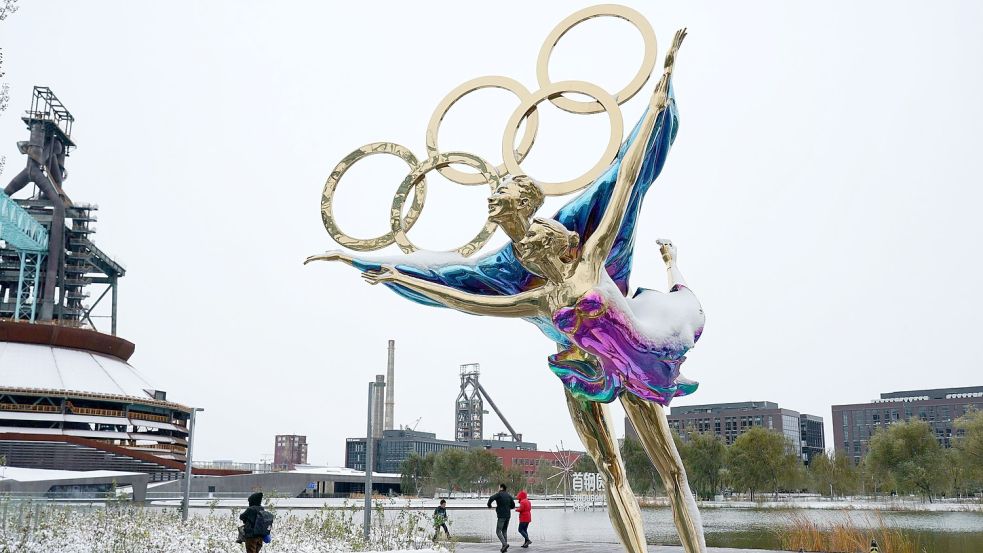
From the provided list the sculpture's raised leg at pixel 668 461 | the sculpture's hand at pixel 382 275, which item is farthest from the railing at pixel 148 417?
the sculpture's raised leg at pixel 668 461

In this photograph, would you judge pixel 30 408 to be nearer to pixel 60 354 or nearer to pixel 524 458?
pixel 60 354

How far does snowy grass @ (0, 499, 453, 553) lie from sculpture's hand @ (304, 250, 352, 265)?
8.62m

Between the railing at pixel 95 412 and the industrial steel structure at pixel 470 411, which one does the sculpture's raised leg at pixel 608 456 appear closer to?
the railing at pixel 95 412

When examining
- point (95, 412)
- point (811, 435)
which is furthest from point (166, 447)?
point (811, 435)

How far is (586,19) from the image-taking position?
31.0 feet

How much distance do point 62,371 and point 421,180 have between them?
2597 inches

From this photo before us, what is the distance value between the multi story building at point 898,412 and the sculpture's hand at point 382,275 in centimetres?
12704

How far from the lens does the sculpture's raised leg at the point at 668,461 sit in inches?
337

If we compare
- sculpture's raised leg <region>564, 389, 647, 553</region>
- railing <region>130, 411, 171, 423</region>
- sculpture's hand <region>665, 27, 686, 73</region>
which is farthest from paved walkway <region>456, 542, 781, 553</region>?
railing <region>130, 411, 171, 423</region>

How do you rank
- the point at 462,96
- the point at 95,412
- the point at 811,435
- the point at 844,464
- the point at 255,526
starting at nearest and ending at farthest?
the point at 462,96 < the point at 255,526 < the point at 95,412 < the point at 844,464 < the point at 811,435

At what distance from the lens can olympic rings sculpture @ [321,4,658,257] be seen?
912 centimetres

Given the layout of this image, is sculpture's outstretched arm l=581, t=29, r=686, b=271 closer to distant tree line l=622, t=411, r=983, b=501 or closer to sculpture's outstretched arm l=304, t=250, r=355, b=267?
sculpture's outstretched arm l=304, t=250, r=355, b=267

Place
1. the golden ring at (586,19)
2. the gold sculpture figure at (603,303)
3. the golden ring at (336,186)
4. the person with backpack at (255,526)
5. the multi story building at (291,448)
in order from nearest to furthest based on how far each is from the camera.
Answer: the gold sculpture figure at (603,303) < the golden ring at (586,19) < the golden ring at (336,186) < the person with backpack at (255,526) < the multi story building at (291,448)

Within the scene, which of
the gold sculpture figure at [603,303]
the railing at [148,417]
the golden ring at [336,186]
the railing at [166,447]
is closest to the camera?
the gold sculpture figure at [603,303]
